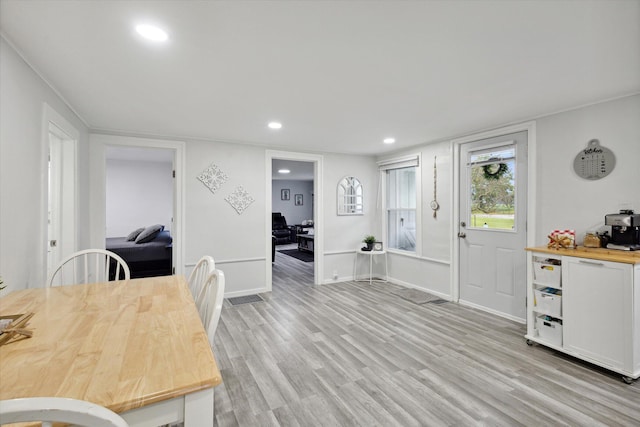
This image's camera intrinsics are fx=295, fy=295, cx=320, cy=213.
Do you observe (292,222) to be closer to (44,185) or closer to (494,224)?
(494,224)

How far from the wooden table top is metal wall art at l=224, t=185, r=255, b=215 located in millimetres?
3598

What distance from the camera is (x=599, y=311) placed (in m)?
2.32

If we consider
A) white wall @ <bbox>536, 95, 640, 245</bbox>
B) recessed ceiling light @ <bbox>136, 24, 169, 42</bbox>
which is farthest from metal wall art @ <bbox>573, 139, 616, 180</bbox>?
recessed ceiling light @ <bbox>136, 24, 169, 42</bbox>

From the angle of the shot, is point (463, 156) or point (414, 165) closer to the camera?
point (463, 156)

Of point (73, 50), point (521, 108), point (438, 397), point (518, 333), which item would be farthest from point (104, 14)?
point (518, 333)

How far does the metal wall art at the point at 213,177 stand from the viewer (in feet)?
13.7

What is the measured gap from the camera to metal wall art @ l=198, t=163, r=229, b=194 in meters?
4.16

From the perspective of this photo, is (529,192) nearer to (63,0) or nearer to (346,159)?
(346,159)

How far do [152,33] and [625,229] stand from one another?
3.77 m

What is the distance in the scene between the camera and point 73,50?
1847mm

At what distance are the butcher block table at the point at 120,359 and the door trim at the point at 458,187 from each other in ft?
11.2

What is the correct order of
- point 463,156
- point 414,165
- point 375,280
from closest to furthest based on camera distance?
point 463,156 < point 414,165 < point 375,280

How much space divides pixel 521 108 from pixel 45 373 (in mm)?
3763

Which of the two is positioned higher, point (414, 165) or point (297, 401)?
point (414, 165)
